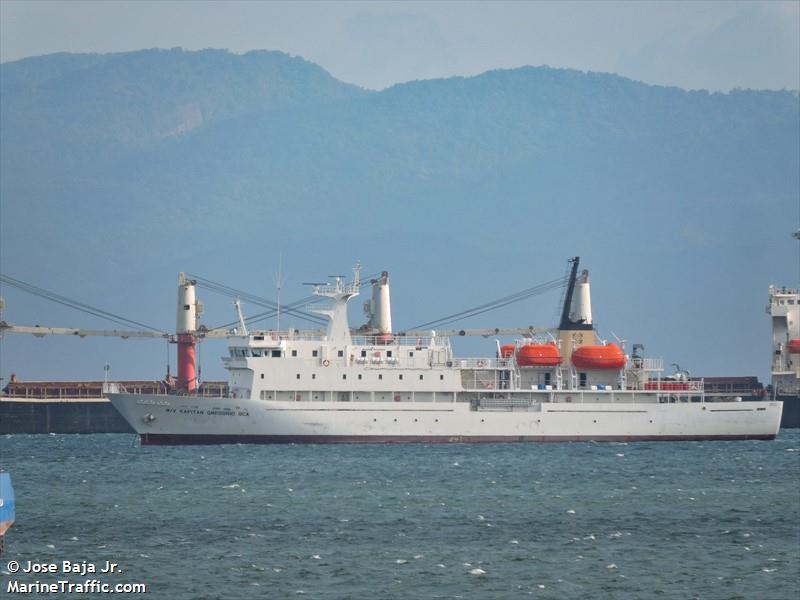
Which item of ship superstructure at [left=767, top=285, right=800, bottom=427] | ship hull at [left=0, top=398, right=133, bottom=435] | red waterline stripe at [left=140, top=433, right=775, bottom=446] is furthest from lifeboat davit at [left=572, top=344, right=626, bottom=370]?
ship hull at [left=0, top=398, right=133, bottom=435]

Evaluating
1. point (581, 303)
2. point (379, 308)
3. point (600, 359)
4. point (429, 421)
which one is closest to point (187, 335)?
point (379, 308)

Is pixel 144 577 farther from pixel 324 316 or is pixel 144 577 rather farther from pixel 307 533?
pixel 324 316

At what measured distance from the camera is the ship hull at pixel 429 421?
6569 cm

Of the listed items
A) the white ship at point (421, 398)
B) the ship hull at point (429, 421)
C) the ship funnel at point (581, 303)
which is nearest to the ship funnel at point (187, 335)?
the white ship at point (421, 398)

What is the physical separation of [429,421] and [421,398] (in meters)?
1.09

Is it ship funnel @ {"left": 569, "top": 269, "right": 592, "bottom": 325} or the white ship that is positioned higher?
ship funnel @ {"left": 569, "top": 269, "right": 592, "bottom": 325}

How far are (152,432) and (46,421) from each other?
58.1 ft

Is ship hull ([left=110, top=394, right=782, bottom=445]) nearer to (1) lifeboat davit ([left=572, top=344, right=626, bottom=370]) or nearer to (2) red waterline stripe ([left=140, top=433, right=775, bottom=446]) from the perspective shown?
(2) red waterline stripe ([left=140, top=433, right=775, bottom=446])

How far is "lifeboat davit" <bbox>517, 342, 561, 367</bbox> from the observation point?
6962cm

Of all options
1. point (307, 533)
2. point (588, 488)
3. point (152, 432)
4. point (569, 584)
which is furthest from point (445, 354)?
point (569, 584)

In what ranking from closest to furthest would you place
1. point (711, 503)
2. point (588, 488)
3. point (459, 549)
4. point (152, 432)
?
1. point (459, 549)
2. point (711, 503)
3. point (588, 488)
4. point (152, 432)

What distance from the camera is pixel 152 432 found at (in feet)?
217

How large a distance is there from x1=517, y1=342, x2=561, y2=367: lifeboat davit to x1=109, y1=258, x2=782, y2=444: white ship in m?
0.04

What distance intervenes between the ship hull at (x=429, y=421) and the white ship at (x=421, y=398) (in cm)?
4
